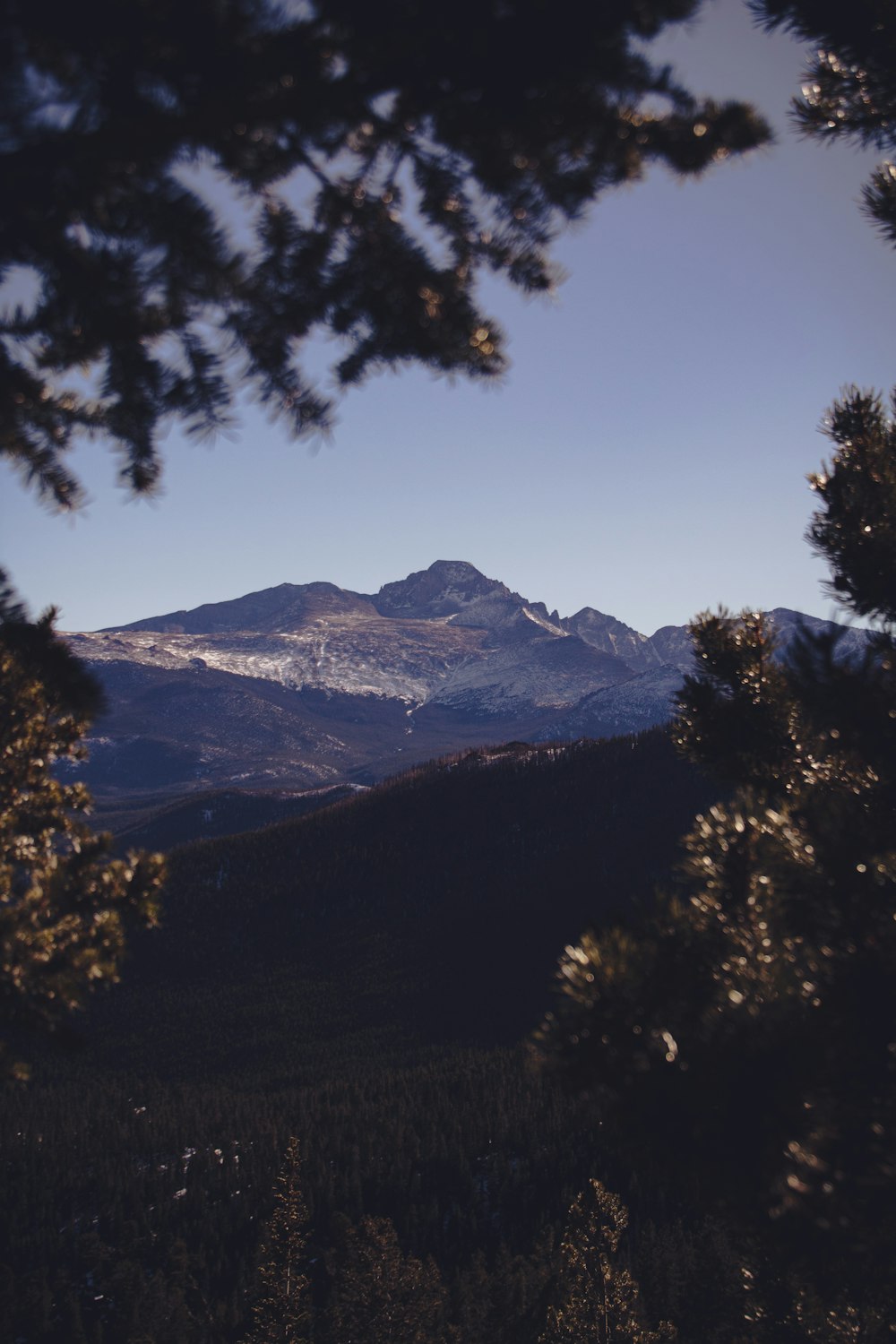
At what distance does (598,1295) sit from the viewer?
25.8m

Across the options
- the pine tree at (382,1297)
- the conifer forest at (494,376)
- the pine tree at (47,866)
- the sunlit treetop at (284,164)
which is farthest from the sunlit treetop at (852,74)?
the pine tree at (382,1297)

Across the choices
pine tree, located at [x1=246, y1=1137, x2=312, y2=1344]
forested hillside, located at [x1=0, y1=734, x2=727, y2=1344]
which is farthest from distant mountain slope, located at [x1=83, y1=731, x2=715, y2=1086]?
pine tree, located at [x1=246, y1=1137, x2=312, y2=1344]

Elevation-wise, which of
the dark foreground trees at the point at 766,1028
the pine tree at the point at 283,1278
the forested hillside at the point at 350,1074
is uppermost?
the dark foreground trees at the point at 766,1028

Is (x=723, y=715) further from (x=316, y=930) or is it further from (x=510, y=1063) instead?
(x=316, y=930)

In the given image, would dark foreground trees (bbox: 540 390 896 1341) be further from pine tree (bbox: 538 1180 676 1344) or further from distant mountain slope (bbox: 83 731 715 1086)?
distant mountain slope (bbox: 83 731 715 1086)

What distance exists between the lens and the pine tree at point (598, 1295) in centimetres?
2459

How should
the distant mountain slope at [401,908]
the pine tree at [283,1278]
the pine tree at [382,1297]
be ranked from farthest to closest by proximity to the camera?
the distant mountain slope at [401,908] < the pine tree at [382,1297] < the pine tree at [283,1278]

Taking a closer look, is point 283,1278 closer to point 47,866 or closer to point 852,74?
point 47,866

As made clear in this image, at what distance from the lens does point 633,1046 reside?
4.66 meters

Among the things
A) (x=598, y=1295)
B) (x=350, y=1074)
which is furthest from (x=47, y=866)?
(x=350, y=1074)

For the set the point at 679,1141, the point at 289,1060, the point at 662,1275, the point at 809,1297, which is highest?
the point at 679,1141

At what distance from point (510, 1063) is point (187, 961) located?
69.4 m

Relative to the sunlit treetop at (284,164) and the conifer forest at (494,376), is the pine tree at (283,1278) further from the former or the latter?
the sunlit treetop at (284,164)

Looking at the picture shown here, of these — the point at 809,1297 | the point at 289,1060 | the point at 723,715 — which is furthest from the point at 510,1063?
the point at 723,715
